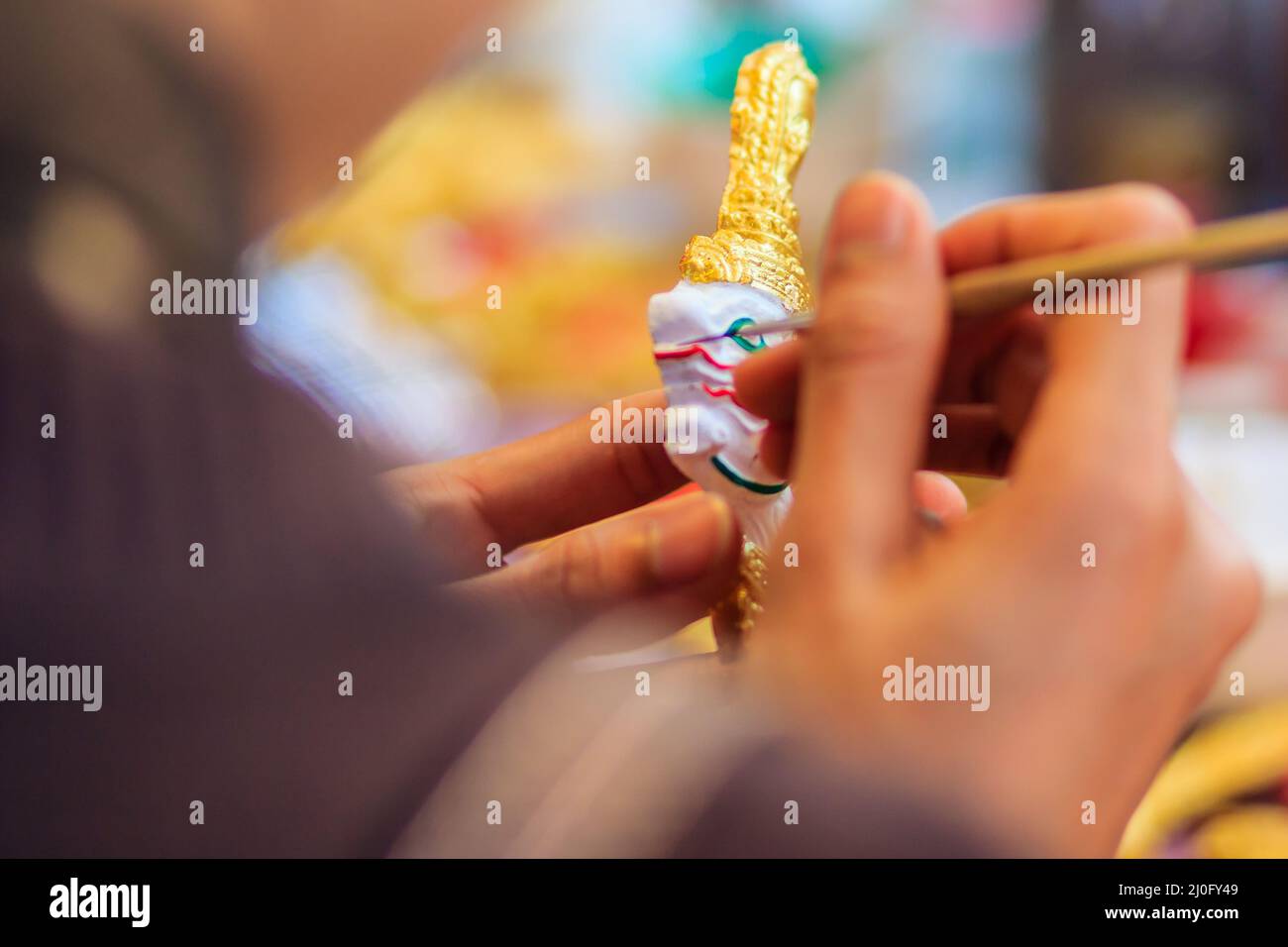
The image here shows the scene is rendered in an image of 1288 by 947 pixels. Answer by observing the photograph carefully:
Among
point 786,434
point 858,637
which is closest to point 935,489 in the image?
point 786,434

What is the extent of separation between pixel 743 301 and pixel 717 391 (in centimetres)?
5

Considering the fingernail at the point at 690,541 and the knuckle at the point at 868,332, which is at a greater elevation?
the knuckle at the point at 868,332

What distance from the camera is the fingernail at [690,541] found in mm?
404

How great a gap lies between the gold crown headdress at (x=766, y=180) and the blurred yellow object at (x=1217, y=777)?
2.08ft

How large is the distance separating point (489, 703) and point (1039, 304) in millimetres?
239

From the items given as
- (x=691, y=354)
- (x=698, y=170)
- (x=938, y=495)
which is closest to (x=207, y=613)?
(x=691, y=354)

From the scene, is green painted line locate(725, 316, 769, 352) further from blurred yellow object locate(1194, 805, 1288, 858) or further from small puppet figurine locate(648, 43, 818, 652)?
blurred yellow object locate(1194, 805, 1288, 858)

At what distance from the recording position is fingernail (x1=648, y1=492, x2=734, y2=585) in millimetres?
404

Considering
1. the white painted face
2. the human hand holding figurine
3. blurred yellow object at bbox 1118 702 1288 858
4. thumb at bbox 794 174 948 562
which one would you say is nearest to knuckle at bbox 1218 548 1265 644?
the human hand holding figurine

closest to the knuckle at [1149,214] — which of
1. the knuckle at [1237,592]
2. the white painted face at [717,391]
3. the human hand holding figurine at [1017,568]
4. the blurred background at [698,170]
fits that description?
the human hand holding figurine at [1017,568]

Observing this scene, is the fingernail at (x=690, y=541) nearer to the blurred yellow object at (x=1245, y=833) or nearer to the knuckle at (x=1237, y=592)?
the knuckle at (x=1237, y=592)

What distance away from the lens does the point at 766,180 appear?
0.56 m

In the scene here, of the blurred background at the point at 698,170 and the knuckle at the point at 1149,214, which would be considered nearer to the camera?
the knuckle at the point at 1149,214

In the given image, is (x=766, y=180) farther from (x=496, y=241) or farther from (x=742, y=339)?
(x=496, y=241)
